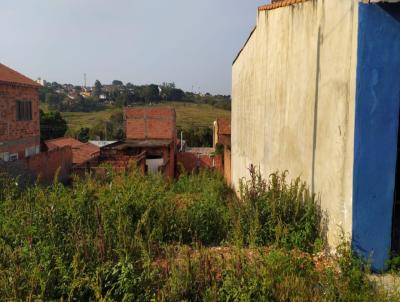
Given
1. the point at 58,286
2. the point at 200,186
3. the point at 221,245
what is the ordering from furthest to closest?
the point at 200,186 < the point at 221,245 < the point at 58,286

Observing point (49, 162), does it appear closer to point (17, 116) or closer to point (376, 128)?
point (17, 116)

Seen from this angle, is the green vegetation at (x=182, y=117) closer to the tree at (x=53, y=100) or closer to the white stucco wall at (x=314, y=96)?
the tree at (x=53, y=100)

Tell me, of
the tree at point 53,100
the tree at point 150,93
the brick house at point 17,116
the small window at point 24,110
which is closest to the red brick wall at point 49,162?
the brick house at point 17,116

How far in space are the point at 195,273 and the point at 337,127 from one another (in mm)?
2185

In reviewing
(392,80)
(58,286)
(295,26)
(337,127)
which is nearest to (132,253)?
(58,286)

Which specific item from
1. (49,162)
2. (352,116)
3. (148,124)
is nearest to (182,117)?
(148,124)

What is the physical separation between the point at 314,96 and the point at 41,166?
13554 mm

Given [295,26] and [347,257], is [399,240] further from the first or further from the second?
[295,26]

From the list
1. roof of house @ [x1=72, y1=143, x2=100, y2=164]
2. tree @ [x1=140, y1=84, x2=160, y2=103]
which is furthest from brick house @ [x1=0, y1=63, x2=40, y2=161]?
tree @ [x1=140, y1=84, x2=160, y2=103]

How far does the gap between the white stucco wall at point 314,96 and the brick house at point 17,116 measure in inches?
605

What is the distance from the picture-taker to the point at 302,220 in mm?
4691

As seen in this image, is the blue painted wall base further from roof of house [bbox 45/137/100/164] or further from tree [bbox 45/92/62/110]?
tree [bbox 45/92/62/110]

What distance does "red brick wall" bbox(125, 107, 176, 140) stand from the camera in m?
27.7

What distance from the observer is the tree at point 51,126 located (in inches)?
1529
